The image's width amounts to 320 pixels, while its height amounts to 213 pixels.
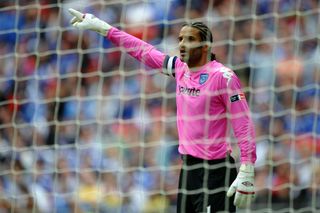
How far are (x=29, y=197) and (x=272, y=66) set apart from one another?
1.49 m

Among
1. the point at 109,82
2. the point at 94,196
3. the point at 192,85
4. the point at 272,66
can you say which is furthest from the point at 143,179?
the point at 192,85

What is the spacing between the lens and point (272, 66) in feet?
14.8

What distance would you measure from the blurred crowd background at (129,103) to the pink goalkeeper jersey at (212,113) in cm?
92

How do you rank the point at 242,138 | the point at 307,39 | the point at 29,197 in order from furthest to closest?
1. the point at 29,197
2. the point at 307,39
3. the point at 242,138

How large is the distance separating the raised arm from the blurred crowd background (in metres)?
0.84

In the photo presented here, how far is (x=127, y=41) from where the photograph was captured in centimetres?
372

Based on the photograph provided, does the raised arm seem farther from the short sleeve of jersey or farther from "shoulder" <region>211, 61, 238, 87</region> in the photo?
"shoulder" <region>211, 61, 238, 87</region>

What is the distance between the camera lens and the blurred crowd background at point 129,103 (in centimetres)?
446

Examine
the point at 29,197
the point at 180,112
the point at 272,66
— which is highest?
the point at 272,66

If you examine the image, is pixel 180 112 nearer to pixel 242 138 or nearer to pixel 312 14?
pixel 242 138

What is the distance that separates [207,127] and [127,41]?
1.83 ft

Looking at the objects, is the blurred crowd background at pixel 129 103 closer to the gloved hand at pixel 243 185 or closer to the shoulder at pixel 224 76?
the shoulder at pixel 224 76

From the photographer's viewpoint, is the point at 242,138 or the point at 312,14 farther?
the point at 312,14

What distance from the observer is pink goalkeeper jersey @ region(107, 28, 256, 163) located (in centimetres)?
338
